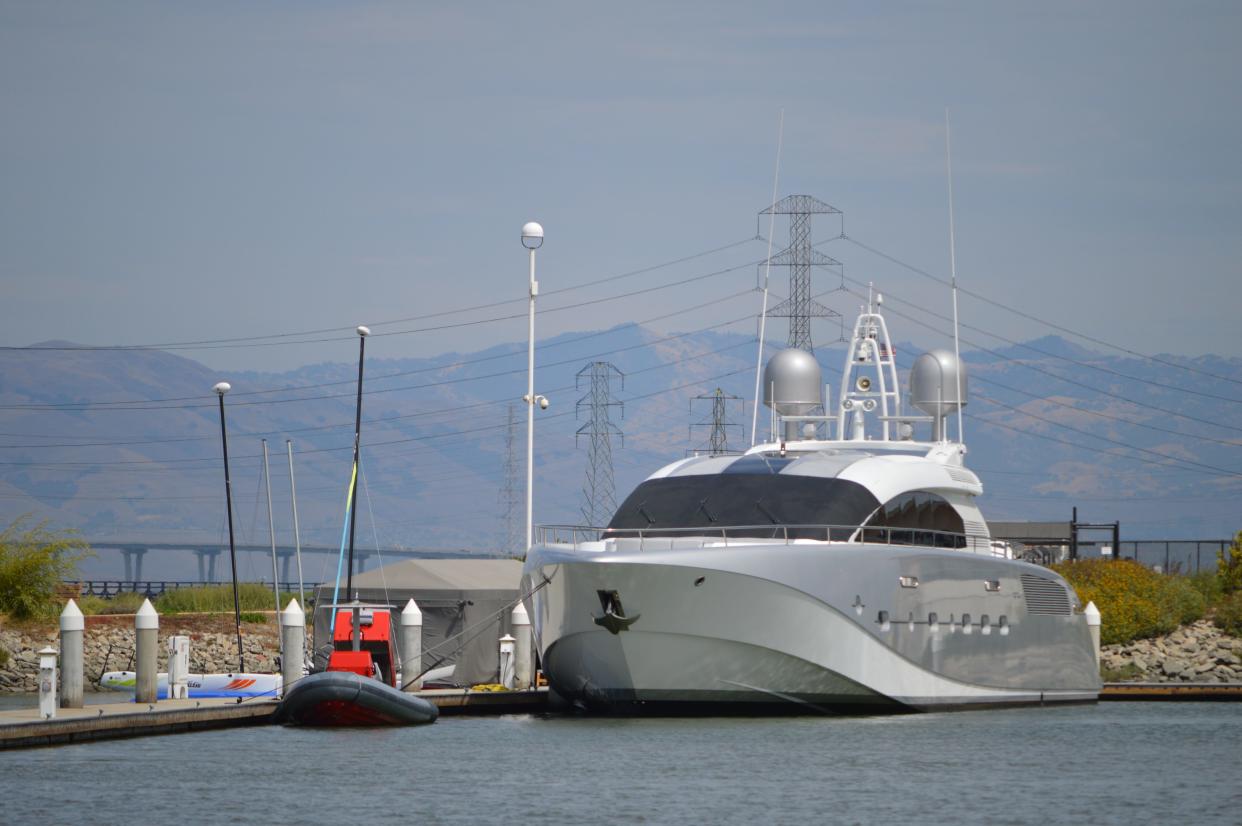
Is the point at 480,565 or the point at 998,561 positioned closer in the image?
the point at 998,561

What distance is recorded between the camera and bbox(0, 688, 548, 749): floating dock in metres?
A: 28.5

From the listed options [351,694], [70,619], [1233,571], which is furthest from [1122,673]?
[70,619]

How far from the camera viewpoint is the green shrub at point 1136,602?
5322 cm

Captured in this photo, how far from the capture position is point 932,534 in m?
34.4

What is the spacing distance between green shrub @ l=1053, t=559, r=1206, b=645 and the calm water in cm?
1947

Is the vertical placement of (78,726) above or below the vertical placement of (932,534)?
below

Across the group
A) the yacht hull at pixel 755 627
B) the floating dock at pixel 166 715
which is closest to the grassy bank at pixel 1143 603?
the yacht hull at pixel 755 627

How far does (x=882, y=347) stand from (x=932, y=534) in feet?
24.8

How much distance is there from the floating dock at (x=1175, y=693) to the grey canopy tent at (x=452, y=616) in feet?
44.3

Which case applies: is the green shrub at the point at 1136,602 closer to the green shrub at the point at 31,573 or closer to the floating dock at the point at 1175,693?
the floating dock at the point at 1175,693

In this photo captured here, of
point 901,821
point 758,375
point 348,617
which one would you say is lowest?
point 901,821

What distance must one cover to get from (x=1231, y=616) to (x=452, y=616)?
23841 mm

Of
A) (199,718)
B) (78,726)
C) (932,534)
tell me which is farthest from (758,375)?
(78,726)

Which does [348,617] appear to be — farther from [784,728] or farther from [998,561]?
[998,561]
